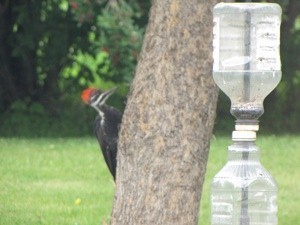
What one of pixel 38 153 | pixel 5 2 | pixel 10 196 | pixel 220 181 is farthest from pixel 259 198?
pixel 5 2

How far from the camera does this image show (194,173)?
7.92 m

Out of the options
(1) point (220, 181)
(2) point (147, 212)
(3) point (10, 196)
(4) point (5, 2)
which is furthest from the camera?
(4) point (5, 2)

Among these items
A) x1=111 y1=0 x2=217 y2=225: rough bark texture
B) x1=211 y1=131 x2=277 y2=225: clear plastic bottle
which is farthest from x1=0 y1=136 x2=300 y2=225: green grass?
x1=211 y1=131 x2=277 y2=225: clear plastic bottle

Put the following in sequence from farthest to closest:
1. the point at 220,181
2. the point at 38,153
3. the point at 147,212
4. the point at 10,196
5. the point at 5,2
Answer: the point at 5,2
the point at 38,153
the point at 10,196
the point at 147,212
the point at 220,181

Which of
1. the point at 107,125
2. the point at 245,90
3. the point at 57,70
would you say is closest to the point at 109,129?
the point at 107,125

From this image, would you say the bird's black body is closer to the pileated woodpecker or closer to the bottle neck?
the pileated woodpecker

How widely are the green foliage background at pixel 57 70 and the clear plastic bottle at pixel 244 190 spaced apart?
9197 millimetres

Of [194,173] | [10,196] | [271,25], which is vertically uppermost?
[271,25]

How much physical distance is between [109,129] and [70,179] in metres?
2.67

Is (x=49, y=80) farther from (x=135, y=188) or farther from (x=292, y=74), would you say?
(x=135, y=188)

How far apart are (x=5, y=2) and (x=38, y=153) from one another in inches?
172

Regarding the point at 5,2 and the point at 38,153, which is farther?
the point at 5,2

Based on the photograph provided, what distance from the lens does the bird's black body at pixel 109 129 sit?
10031mm

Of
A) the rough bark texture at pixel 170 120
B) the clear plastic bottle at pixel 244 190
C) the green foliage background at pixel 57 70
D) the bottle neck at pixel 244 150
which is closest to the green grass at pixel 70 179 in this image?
the green foliage background at pixel 57 70
